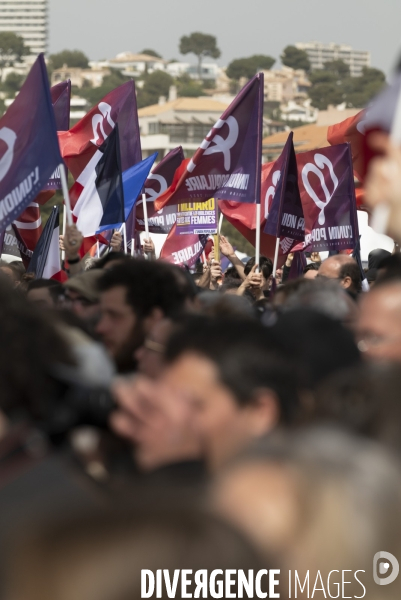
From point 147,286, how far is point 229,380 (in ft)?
5.74

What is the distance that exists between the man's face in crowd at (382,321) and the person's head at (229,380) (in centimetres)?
49

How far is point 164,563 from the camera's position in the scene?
957 mm

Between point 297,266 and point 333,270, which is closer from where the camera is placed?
point 333,270

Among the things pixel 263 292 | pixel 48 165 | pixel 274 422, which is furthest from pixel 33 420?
pixel 263 292

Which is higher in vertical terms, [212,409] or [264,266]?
[212,409]

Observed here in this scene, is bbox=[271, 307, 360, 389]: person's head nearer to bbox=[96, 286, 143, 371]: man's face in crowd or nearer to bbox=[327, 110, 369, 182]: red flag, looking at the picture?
bbox=[96, 286, 143, 371]: man's face in crowd

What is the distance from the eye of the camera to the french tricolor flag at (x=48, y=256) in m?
9.15

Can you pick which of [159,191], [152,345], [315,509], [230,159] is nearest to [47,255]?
[230,159]

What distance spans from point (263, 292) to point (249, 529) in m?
7.71

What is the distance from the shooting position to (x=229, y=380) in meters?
1.96

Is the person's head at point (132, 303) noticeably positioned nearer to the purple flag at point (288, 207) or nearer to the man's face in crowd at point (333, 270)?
the man's face in crowd at point (333, 270)

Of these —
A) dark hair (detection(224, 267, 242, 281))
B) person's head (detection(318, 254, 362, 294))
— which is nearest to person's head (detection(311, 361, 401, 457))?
person's head (detection(318, 254, 362, 294))

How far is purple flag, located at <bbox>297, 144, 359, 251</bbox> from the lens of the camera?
954cm

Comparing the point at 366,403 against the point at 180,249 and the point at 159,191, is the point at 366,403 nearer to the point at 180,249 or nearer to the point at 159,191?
the point at 180,249
